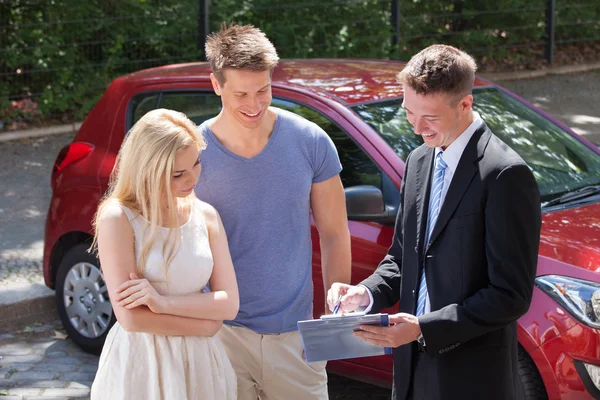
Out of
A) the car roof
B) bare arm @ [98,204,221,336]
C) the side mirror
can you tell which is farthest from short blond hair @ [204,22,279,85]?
the car roof

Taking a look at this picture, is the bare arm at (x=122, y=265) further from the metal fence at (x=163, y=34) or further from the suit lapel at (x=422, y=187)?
the metal fence at (x=163, y=34)

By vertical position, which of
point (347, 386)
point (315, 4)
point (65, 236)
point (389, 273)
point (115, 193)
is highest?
point (315, 4)

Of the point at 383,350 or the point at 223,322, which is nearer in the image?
the point at 383,350

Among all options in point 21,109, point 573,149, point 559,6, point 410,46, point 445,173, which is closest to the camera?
point 445,173

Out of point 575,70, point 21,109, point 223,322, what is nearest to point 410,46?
point 575,70

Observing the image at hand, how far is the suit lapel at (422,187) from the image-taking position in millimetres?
3105

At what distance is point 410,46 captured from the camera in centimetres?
1359

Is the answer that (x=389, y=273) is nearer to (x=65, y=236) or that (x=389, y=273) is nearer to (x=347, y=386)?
(x=347, y=386)

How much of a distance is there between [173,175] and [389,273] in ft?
2.67

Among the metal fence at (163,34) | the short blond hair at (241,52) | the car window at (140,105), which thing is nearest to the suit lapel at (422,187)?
the short blond hair at (241,52)

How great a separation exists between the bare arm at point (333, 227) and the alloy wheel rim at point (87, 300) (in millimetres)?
2534

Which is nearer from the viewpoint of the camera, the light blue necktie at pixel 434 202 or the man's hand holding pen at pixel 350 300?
the light blue necktie at pixel 434 202

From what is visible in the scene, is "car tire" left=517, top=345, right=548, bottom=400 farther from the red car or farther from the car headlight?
the car headlight

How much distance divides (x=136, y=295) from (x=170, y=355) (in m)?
0.26
